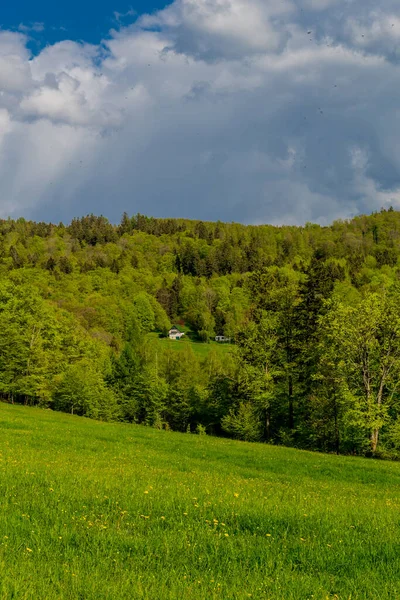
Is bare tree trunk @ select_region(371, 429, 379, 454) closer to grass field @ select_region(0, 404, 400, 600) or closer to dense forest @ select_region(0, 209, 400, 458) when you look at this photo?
dense forest @ select_region(0, 209, 400, 458)

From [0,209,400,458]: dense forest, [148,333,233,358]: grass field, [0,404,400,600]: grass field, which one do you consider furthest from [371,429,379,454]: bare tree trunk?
[148,333,233,358]: grass field

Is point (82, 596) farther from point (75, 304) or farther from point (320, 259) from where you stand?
point (75, 304)

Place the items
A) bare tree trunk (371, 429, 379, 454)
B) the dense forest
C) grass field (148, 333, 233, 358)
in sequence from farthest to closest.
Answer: grass field (148, 333, 233, 358), the dense forest, bare tree trunk (371, 429, 379, 454)

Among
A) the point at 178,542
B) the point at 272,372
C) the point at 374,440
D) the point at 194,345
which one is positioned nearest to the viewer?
the point at 178,542

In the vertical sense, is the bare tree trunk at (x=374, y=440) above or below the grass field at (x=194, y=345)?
below

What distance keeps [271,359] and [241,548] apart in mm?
43395

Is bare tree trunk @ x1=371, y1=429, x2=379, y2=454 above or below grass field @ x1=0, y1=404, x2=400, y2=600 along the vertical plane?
below

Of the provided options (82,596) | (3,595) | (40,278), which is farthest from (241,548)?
(40,278)

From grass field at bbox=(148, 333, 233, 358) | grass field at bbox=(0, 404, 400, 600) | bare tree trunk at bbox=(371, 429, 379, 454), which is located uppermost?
grass field at bbox=(148, 333, 233, 358)

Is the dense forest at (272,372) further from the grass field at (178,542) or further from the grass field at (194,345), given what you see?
the grass field at (194,345)

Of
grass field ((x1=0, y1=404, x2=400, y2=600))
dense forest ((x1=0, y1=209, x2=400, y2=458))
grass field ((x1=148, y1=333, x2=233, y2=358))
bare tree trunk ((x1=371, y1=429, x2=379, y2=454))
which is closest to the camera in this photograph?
grass field ((x1=0, y1=404, x2=400, y2=600))

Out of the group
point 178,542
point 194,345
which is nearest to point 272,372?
point 178,542

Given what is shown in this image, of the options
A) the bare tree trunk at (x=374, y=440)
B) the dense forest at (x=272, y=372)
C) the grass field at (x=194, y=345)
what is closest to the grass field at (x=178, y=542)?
the bare tree trunk at (x=374, y=440)

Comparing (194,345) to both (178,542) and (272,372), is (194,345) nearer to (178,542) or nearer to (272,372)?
(272,372)
